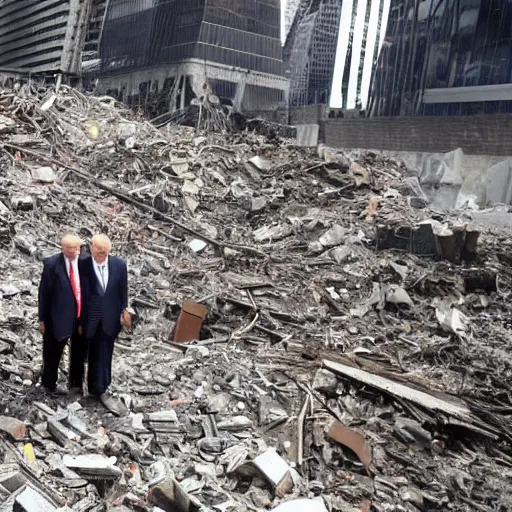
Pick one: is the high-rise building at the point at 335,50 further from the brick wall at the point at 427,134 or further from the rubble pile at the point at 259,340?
the rubble pile at the point at 259,340

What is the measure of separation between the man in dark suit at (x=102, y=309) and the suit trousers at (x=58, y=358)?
4.3 inches

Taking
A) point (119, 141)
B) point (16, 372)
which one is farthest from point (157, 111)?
point (16, 372)

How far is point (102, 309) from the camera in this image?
3.72 m

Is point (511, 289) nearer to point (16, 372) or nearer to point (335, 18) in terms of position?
point (16, 372)

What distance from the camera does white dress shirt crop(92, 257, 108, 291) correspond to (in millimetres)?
3699

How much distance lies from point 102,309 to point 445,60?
12.4 meters

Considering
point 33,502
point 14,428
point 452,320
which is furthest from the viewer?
point 452,320

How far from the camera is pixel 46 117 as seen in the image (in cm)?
1158

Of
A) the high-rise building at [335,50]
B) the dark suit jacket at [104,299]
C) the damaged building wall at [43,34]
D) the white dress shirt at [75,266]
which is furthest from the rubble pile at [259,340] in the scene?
the damaged building wall at [43,34]

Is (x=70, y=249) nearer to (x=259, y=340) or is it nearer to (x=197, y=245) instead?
(x=259, y=340)

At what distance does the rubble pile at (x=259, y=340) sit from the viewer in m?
3.31

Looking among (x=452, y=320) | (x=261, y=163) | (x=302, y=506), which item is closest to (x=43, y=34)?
(x=261, y=163)

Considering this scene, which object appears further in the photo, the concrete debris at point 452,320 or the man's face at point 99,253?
the concrete debris at point 452,320

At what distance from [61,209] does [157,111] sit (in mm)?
13820
